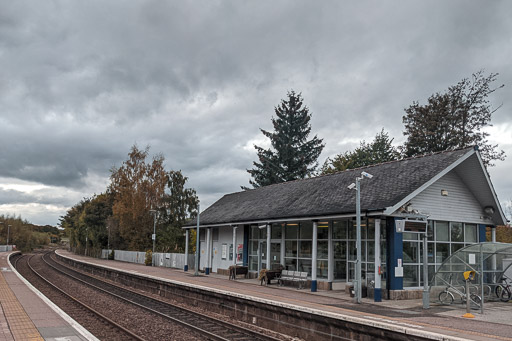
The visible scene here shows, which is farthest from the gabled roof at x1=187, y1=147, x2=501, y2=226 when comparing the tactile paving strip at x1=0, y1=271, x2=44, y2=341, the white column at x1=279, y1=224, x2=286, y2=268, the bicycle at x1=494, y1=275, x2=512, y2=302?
the tactile paving strip at x1=0, y1=271, x2=44, y2=341

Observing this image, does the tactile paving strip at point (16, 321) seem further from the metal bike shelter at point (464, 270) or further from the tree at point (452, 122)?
the tree at point (452, 122)

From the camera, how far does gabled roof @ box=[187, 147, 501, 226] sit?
1827 cm

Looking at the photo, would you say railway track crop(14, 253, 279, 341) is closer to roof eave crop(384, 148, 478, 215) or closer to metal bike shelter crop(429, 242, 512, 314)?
roof eave crop(384, 148, 478, 215)

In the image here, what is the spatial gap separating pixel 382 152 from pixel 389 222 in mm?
35061

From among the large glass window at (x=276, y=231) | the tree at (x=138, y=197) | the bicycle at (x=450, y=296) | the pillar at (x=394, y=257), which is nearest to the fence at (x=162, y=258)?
the tree at (x=138, y=197)

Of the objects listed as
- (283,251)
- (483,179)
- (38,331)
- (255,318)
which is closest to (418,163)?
(483,179)

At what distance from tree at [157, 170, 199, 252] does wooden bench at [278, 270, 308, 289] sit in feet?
104

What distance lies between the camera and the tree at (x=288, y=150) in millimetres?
55688

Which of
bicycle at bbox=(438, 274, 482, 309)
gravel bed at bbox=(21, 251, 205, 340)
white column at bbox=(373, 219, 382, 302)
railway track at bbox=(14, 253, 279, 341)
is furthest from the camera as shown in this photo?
white column at bbox=(373, 219, 382, 302)

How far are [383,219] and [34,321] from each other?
514 inches

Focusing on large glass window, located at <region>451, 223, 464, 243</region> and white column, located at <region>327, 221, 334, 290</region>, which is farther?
white column, located at <region>327, 221, 334, 290</region>

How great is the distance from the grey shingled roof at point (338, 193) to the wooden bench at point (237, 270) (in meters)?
2.68

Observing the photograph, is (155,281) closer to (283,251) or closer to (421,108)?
(283,251)

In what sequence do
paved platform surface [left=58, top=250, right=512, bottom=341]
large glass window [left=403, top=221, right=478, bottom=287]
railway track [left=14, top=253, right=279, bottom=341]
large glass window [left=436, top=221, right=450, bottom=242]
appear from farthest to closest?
large glass window [left=436, top=221, right=450, bottom=242] < large glass window [left=403, top=221, right=478, bottom=287] < railway track [left=14, top=253, right=279, bottom=341] < paved platform surface [left=58, top=250, right=512, bottom=341]
